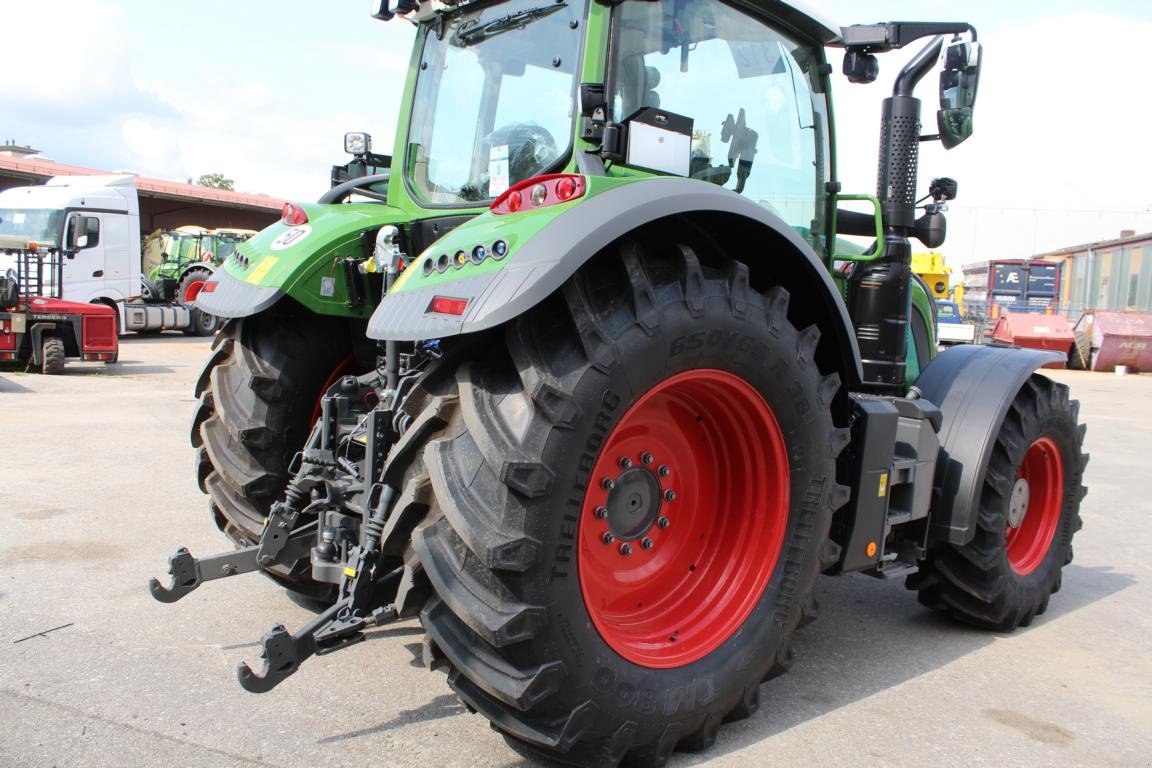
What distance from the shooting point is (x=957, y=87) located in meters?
3.69

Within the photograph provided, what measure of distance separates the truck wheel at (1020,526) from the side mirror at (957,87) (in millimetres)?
1302

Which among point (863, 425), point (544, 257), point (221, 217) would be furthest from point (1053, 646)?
point (221, 217)

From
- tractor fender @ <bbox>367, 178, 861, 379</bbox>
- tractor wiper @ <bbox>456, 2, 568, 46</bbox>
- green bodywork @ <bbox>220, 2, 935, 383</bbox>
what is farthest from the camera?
tractor wiper @ <bbox>456, 2, 568, 46</bbox>

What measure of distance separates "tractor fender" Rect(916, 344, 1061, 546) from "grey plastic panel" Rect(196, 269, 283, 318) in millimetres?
2823

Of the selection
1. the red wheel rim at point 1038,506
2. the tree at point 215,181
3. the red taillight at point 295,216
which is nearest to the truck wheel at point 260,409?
the red taillight at point 295,216

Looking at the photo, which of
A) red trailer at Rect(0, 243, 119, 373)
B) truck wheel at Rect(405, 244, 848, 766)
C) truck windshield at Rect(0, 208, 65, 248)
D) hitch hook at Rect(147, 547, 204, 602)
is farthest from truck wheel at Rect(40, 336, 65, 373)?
truck wheel at Rect(405, 244, 848, 766)

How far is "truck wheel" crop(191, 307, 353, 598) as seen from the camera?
3604mm

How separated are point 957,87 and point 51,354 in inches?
502

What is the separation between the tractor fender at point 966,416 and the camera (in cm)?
388

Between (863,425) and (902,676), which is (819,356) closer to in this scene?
(863,425)

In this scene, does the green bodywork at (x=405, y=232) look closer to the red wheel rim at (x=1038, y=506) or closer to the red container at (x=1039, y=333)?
the red wheel rim at (x=1038, y=506)

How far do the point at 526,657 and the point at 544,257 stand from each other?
1.06 metres

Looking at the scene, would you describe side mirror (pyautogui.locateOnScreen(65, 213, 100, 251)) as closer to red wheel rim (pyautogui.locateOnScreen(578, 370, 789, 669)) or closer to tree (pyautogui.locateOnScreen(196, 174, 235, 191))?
red wheel rim (pyautogui.locateOnScreen(578, 370, 789, 669))

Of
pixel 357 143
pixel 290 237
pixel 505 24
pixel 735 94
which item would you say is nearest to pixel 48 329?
pixel 357 143
